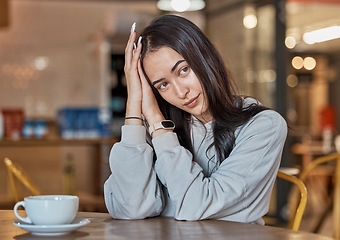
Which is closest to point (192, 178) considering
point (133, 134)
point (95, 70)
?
point (133, 134)

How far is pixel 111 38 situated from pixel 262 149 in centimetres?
632

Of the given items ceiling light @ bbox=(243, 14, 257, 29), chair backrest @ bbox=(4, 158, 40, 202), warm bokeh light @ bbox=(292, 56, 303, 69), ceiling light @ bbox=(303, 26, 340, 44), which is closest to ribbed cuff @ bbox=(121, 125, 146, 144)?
chair backrest @ bbox=(4, 158, 40, 202)

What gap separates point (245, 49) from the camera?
18.6 feet

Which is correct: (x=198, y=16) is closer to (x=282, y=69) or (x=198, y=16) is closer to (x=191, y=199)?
(x=282, y=69)

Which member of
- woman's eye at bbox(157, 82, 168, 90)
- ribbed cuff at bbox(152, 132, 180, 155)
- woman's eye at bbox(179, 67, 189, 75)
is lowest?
ribbed cuff at bbox(152, 132, 180, 155)

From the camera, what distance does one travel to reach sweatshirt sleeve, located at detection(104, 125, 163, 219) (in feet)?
4.42

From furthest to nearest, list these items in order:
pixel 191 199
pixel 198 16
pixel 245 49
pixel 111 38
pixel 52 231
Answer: pixel 111 38 < pixel 198 16 < pixel 245 49 < pixel 191 199 < pixel 52 231

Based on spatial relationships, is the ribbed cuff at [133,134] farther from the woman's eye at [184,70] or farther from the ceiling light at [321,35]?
the ceiling light at [321,35]

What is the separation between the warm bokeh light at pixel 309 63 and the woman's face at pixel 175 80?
39.5 ft

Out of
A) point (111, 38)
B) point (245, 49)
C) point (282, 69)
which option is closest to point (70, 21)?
point (111, 38)

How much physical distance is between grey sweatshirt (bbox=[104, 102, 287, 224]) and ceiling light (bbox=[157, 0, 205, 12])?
16.9 feet

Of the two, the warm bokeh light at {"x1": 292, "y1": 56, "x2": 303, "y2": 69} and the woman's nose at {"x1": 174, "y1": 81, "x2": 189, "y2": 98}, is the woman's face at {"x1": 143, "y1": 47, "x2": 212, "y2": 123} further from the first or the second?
the warm bokeh light at {"x1": 292, "y1": 56, "x2": 303, "y2": 69}

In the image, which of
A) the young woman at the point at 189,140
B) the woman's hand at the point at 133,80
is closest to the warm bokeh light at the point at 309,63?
the young woman at the point at 189,140

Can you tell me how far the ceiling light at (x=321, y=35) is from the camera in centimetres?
949
